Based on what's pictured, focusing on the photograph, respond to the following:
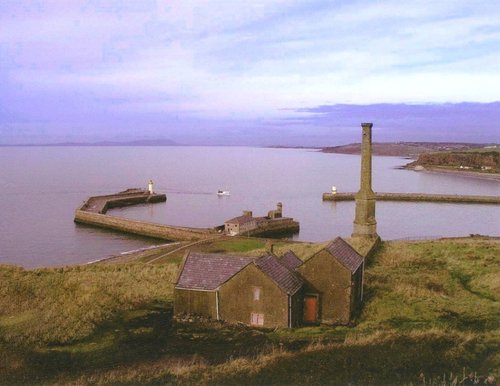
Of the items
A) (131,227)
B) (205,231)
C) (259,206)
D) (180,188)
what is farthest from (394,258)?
(180,188)

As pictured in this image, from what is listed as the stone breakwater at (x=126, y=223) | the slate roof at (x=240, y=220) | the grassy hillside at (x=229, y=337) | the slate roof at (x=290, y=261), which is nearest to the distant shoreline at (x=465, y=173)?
the stone breakwater at (x=126, y=223)

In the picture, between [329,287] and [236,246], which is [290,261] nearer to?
[329,287]

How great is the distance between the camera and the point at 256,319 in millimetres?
17359

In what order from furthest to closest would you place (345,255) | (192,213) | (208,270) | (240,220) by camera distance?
(192,213), (240,220), (345,255), (208,270)

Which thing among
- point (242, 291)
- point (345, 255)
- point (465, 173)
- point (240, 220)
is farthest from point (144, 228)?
point (465, 173)

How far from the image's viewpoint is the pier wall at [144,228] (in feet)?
157

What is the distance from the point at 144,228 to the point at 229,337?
3684 cm

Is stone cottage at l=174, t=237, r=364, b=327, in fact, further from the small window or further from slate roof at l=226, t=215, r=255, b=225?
slate roof at l=226, t=215, r=255, b=225

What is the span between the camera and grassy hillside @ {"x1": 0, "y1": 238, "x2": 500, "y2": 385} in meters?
13.1

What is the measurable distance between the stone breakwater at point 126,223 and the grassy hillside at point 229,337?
2293 centimetres

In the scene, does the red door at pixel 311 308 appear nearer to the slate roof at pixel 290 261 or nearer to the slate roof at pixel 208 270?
the slate roof at pixel 290 261

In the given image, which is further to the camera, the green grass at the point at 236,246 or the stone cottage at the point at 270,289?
the green grass at the point at 236,246

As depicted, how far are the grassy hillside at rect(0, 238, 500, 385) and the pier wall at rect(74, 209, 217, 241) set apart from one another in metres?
22.7

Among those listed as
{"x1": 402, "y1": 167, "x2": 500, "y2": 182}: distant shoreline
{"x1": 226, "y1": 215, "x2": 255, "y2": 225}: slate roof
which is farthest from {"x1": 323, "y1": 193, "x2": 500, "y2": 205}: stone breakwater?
{"x1": 402, "y1": 167, "x2": 500, "y2": 182}: distant shoreline
